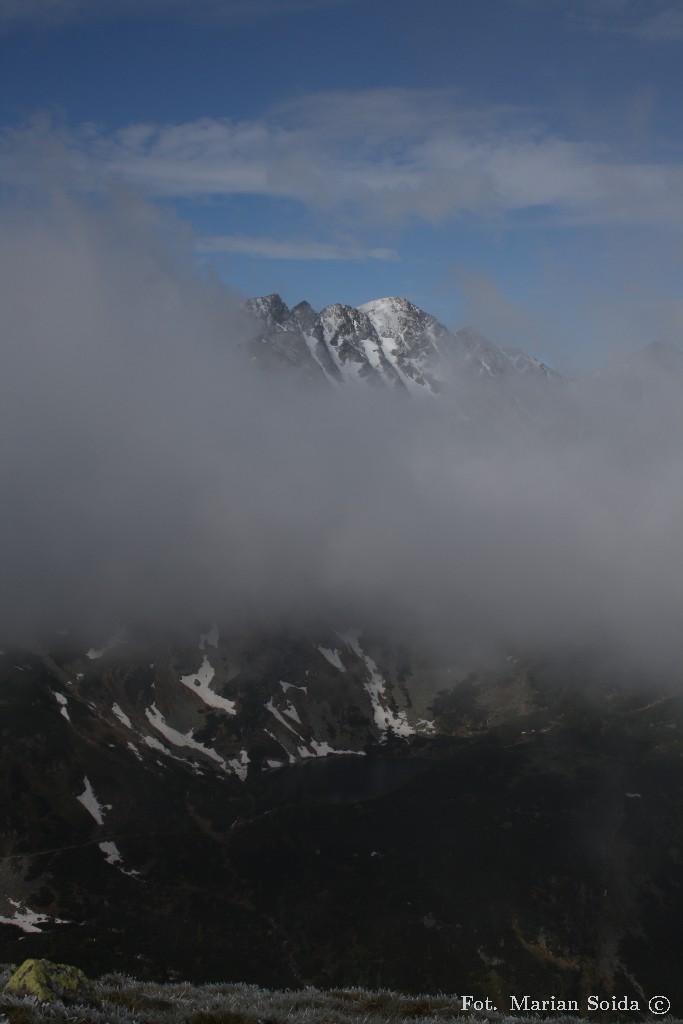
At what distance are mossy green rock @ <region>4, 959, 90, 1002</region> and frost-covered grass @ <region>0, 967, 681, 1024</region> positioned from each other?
0.51 m

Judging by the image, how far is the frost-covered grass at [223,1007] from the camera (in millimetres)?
20859

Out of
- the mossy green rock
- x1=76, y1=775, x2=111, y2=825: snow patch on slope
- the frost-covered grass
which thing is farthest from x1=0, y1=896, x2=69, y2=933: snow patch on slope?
the mossy green rock

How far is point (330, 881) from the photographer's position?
603ft

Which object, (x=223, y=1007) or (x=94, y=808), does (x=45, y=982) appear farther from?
(x=94, y=808)

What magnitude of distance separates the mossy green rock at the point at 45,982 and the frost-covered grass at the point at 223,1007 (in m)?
0.51

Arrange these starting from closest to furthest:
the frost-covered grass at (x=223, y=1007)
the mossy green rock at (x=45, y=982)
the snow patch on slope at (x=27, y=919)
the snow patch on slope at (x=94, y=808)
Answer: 1. the frost-covered grass at (x=223, y=1007)
2. the mossy green rock at (x=45, y=982)
3. the snow patch on slope at (x=27, y=919)
4. the snow patch on slope at (x=94, y=808)

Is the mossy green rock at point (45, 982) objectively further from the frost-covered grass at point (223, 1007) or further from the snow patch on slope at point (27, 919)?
the snow patch on slope at point (27, 919)

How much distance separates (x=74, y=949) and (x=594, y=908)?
12254 centimetres

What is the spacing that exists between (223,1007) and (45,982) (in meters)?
6.92

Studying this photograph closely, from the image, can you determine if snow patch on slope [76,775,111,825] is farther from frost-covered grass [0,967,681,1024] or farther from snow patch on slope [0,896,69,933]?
frost-covered grass [0,967,681,1024]

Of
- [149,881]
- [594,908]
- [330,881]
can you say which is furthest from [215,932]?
[594,908]

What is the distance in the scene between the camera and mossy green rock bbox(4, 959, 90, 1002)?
22.2 meters

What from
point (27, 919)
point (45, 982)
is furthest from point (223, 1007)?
point (27, 919)

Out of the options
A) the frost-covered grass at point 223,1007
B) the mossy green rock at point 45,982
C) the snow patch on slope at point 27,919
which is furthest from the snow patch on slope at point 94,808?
the mossy green rock at point 45,982
